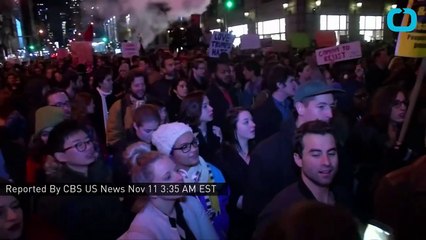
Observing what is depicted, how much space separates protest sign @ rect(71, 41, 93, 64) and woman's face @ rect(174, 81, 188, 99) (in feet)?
24.4

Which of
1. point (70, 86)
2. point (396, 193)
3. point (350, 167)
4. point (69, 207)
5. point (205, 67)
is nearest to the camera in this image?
point (396, 193)

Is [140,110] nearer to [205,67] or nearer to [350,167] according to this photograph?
[350,167]

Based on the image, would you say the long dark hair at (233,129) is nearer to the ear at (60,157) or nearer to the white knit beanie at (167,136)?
the white knit beanie at (167,136)

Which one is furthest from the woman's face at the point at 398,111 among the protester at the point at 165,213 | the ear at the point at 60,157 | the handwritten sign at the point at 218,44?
the handwritten sign at the point at 218,44

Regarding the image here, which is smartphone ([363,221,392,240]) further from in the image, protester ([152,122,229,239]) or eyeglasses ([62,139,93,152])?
eyeglasses ([62,139,93,152])

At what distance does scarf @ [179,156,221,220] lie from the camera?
144 inches

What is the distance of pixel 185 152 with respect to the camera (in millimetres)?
3709

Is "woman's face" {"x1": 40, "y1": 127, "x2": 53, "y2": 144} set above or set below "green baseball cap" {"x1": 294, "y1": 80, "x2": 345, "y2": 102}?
below

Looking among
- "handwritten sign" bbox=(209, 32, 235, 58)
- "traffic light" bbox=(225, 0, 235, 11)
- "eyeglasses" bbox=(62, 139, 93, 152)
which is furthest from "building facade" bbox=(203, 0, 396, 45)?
"eyeglasses" bbox=(62, 139, 93, 152)

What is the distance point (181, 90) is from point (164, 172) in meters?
4.03

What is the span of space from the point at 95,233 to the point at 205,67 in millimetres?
5987

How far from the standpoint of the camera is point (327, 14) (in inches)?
1457

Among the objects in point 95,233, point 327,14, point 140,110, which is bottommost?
point 95,233

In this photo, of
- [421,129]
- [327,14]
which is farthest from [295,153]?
[327,14]
